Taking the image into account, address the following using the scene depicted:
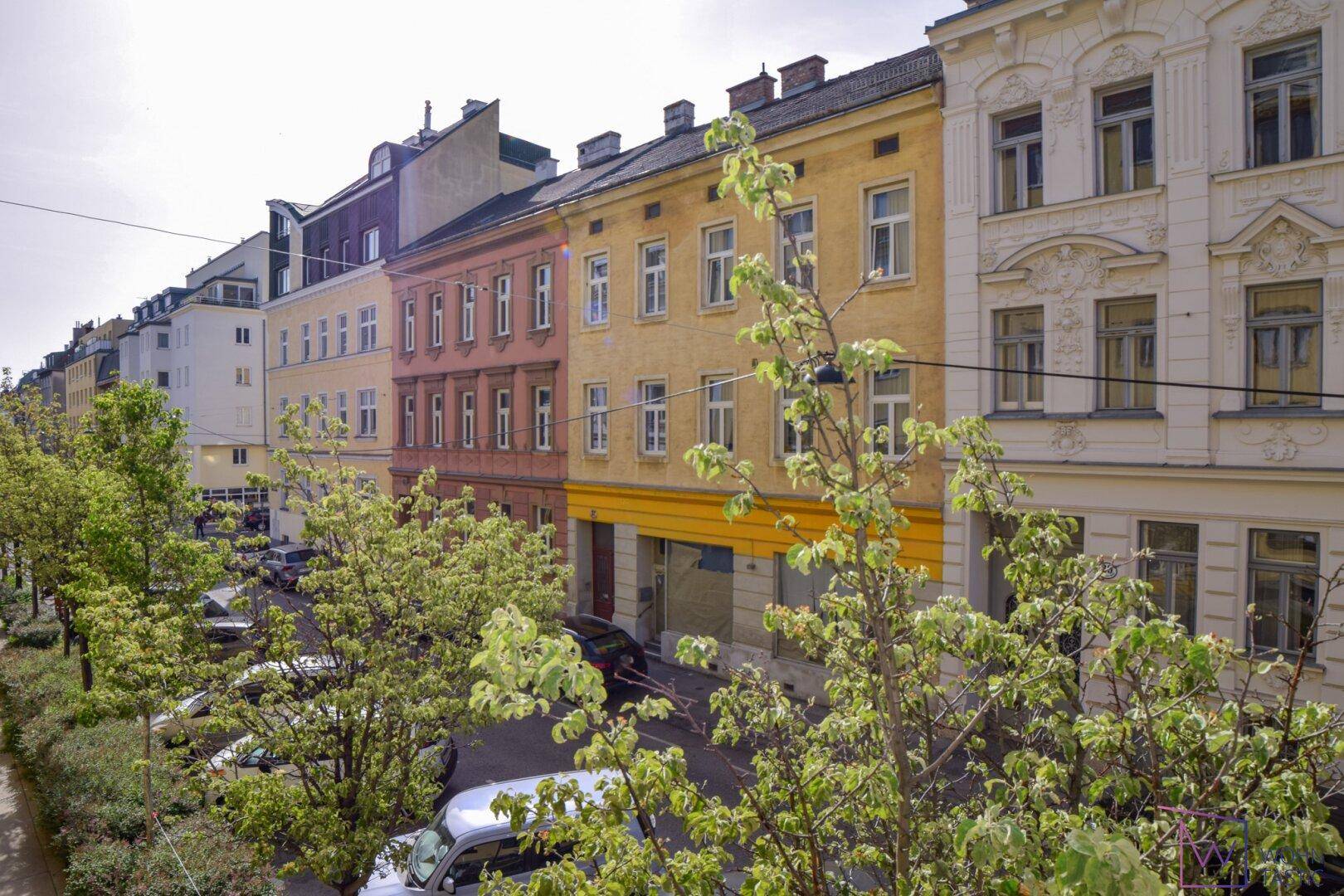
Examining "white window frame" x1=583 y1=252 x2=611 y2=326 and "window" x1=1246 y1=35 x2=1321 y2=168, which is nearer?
"window" x1=1246 y1=35 x2=1321 y2=168

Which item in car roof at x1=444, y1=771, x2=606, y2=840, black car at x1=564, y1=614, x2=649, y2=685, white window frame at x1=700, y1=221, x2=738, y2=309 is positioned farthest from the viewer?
white window frame at x1=700, y1=221, x2=738, y2=309

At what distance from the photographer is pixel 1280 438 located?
37.6 ft

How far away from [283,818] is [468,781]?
608 cm

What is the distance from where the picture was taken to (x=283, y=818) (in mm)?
7555

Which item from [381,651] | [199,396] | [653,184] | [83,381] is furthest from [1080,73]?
[83,381]

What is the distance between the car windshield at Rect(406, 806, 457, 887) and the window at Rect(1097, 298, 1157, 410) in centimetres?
1110

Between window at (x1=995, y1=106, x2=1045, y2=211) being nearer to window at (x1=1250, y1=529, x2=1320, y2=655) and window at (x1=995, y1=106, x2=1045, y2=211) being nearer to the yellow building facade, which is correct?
the yellow building facade

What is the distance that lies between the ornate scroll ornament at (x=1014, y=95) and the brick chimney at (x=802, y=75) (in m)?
7.44

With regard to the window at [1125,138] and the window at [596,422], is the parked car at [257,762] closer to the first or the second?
the window at [596,422]

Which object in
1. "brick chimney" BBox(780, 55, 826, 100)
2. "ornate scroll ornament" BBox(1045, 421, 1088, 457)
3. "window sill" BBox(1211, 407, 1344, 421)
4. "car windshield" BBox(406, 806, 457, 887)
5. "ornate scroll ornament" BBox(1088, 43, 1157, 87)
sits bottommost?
"car windshield" BBox(406, 806, 457, 887)

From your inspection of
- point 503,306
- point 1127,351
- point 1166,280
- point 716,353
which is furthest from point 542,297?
point 1166,280

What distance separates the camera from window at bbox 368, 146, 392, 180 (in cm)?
3134

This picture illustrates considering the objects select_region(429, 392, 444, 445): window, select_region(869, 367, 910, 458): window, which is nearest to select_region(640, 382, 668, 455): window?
select_region(869, 367, 910, 458): window

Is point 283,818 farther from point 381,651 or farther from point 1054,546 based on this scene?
point 1054,546
